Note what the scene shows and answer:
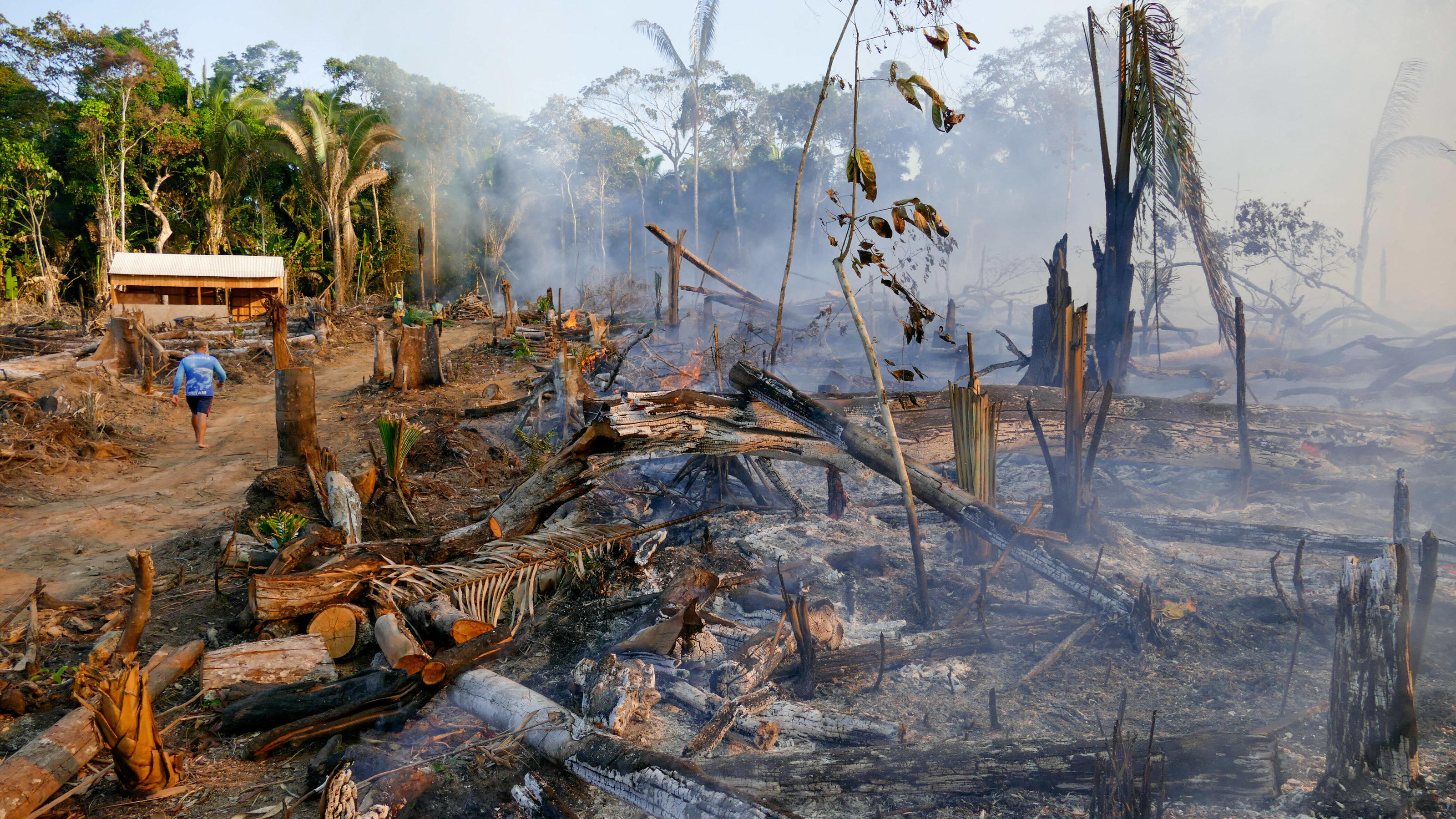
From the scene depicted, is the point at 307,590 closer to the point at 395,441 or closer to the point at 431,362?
the point at 395,441

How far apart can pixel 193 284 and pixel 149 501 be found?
16.6 m

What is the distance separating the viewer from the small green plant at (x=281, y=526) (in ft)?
17.1

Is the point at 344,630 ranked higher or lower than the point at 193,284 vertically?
lower

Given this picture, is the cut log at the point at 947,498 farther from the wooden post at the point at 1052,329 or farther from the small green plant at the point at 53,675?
the small green plant at the point at 53,675

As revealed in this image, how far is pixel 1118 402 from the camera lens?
675cm

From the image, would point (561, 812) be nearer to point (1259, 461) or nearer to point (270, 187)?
point (1259, 461)

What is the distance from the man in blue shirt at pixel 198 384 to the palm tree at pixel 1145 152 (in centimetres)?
1116

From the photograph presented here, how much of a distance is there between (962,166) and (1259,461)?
129ft

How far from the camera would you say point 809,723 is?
3443mm

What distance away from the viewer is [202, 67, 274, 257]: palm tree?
75.4 ft

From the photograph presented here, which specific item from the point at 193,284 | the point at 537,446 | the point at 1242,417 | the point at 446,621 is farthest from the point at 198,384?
the point at 193,284

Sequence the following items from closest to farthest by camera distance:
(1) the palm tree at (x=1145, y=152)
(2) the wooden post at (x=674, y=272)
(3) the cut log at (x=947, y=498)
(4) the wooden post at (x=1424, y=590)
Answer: (4) the wooden post at (x=1424, y=590) → (3) the cut log at (x=947, y=498) → (1) the palm tree at (x=1145, y=152) → (2) the wooden post at (x=674, y=272)

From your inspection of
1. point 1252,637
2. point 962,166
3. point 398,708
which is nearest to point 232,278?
point 398,708

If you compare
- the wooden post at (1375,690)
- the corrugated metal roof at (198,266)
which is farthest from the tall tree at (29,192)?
the wooden post at (1375,690)
